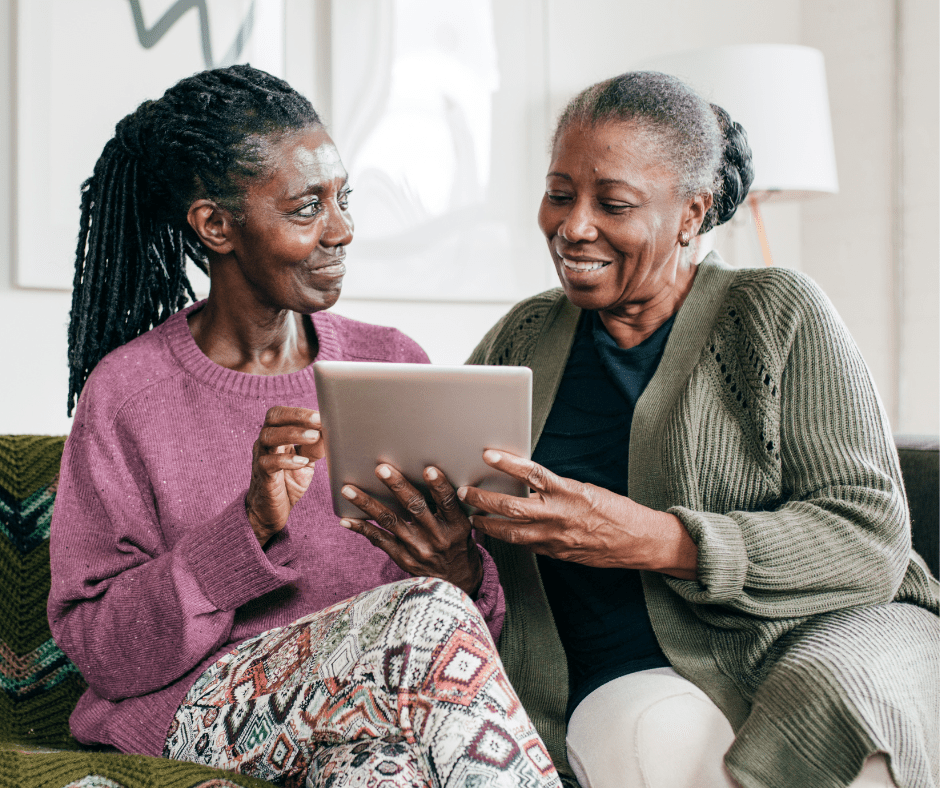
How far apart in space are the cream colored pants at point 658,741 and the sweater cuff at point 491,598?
190 millimetres

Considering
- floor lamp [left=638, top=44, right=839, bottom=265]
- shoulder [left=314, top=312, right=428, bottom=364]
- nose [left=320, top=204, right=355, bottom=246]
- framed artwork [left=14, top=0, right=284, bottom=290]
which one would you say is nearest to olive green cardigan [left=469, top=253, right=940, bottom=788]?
shoulder [left=314, top=312, right=428, bottom=364]

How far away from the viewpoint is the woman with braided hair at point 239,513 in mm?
924

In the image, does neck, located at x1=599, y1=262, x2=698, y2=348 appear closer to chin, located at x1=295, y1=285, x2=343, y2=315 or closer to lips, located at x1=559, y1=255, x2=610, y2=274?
lips, located at x1=559, y1=255, x2=610, y2=274

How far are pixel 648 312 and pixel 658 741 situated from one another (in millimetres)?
567

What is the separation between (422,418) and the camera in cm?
98

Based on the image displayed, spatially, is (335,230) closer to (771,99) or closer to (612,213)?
(612,213)

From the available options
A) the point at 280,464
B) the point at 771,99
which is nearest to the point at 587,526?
the point at 280,464

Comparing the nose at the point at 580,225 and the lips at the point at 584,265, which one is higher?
the nose at the point at 580,225

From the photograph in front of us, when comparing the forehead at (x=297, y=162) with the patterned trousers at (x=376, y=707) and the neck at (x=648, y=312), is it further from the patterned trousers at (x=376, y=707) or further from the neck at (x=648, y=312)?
the patterned trousers at (x=376, y=707)

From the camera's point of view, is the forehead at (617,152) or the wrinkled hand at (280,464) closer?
the wrinkled hand at (280,464)

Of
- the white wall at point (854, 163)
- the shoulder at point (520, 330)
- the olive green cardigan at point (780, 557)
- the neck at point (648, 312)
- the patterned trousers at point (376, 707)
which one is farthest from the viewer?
the white wall at point (854, 163)

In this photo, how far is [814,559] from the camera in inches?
42.1

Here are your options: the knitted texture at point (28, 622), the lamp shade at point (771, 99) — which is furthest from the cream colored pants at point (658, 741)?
the lamp shade at point (771, 99)

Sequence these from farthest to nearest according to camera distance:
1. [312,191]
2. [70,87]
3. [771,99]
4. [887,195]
Answer: [887,195]
[771,99]
[70,87]
[312,191]
